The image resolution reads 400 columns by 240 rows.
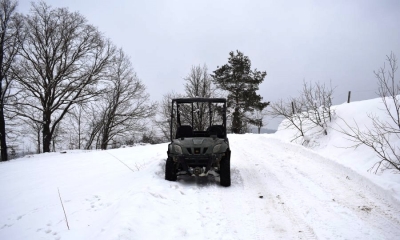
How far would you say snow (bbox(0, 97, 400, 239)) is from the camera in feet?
11.6

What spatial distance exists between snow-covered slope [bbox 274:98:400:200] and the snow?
6 centimetres

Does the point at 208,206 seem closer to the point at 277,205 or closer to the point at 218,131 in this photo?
the point at 277,205

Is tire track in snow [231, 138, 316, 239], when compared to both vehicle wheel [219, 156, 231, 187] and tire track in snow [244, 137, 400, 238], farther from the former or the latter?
vehicle wheel [219, 156, 231, 187]

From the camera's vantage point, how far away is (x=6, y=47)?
1525 centimetres

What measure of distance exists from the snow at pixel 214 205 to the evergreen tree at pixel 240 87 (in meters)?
20.5

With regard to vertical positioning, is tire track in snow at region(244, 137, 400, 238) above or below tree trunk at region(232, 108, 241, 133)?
below

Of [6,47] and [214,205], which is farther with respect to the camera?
[6,47]

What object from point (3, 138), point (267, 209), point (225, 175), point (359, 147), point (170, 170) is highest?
point (3, 138)

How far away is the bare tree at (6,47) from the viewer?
15.2 m

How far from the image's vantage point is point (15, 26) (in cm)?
1528

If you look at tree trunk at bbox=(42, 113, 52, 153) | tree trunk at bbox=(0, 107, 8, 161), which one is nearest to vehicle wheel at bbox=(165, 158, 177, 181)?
tree trunk at bbox=(42, 113, 52, 153)

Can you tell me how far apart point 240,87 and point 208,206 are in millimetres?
24558

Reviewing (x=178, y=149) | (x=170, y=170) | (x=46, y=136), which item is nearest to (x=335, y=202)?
(x=178, y=149)

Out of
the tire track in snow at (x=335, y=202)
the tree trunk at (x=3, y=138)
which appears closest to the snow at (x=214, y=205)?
the tire track in snow at (x=335, y=202)
